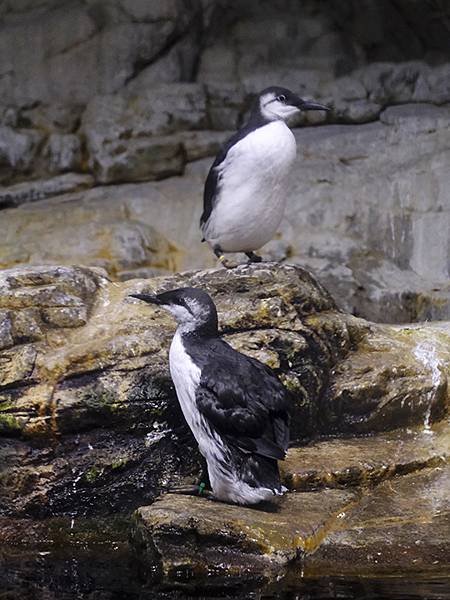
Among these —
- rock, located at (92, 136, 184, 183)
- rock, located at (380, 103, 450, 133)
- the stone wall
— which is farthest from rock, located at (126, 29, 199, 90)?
rock, located at (380, 103, 450, 133)

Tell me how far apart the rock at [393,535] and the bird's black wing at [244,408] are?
511 mm

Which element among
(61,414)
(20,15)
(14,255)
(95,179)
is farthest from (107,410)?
(20,15)

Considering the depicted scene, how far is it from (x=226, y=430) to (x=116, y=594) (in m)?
0.97

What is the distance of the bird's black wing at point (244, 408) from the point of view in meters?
5.75

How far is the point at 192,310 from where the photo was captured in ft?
20.0

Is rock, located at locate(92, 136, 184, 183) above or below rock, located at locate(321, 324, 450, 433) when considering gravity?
above

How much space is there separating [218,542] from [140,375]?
128 centimetres

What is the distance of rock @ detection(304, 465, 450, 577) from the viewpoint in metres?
5.34

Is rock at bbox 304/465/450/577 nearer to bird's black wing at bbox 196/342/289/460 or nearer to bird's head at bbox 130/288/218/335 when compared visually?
bird's black wing at bbox 196/342/289/460

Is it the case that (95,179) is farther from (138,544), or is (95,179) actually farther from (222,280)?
(138,544)

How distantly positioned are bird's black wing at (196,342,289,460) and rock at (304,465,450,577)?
51 cm

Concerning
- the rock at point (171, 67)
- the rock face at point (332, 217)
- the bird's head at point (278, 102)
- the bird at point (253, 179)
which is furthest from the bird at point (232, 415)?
the rock at point (171, 67)

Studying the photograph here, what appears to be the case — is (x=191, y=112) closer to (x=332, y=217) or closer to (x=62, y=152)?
(x=62, y=152)

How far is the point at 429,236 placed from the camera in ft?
Result: 34.7
